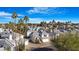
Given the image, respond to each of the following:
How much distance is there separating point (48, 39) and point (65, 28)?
24 centimetres

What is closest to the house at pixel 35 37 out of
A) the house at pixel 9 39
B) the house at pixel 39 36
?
the house at pixel 39 36

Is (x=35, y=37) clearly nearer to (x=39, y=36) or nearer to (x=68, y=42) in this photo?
(x=39, y=36)

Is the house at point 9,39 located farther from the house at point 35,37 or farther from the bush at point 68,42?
the bush at point 68,42

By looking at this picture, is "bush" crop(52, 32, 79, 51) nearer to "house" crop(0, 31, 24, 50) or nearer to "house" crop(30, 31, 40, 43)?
"house" crop(30, 31, 40, 43)

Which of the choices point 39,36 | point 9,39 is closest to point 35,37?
point 39,36

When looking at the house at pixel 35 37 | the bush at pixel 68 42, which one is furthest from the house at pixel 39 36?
the bush at pixel 68 42

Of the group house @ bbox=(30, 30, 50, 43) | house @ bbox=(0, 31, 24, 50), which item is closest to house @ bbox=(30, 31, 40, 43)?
house @ bbox=(30, 30, 50, 43)

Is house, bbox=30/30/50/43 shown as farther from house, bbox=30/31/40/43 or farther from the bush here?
the bush

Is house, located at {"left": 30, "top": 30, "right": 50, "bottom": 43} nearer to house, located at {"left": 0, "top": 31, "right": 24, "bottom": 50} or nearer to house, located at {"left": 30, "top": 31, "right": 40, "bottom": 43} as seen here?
house, located at {"left": 30, "top": 31, "right": 40, "bottom": 43}

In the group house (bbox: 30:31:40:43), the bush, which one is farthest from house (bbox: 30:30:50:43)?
the bush

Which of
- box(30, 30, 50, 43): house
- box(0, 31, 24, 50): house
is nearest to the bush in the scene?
box(30, 30, 50, 43): house

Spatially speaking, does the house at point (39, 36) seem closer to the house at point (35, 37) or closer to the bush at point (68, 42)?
the house at point (35, 37)

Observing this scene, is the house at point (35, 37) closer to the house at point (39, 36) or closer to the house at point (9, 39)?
the house at point (39, 36)
